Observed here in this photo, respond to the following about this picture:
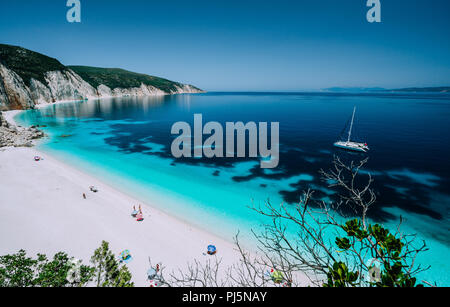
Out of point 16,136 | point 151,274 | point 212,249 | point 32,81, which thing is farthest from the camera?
point 32,81

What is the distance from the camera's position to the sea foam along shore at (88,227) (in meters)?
14.4

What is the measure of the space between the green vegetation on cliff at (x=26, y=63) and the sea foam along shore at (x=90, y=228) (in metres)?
110

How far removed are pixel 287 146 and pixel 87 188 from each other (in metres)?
36.0

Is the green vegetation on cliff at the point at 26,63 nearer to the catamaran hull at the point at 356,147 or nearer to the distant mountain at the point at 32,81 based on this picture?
the distant mountain at the point at 32,81

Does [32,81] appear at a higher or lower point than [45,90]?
higher

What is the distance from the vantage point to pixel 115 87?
616ft

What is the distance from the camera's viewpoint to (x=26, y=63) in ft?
343

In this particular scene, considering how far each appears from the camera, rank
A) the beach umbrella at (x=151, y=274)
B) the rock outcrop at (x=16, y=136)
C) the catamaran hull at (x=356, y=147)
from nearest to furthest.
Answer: the beach umbrella at (x=151, y=274) < the rock outcrop at (x=16, y=136) < the catamaran hull at (x=356, y=147)

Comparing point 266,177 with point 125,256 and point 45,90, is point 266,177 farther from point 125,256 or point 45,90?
point 45,90

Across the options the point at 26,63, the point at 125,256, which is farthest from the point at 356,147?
the point at 26,63

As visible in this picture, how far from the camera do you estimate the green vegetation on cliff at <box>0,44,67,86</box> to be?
95.8 meters

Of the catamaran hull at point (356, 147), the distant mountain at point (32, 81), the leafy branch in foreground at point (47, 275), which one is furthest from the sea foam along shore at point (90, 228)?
the distant mountain at point (32, 81)

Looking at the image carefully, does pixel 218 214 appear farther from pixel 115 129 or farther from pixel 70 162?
pixel 115 129

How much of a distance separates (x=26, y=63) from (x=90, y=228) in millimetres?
139285
